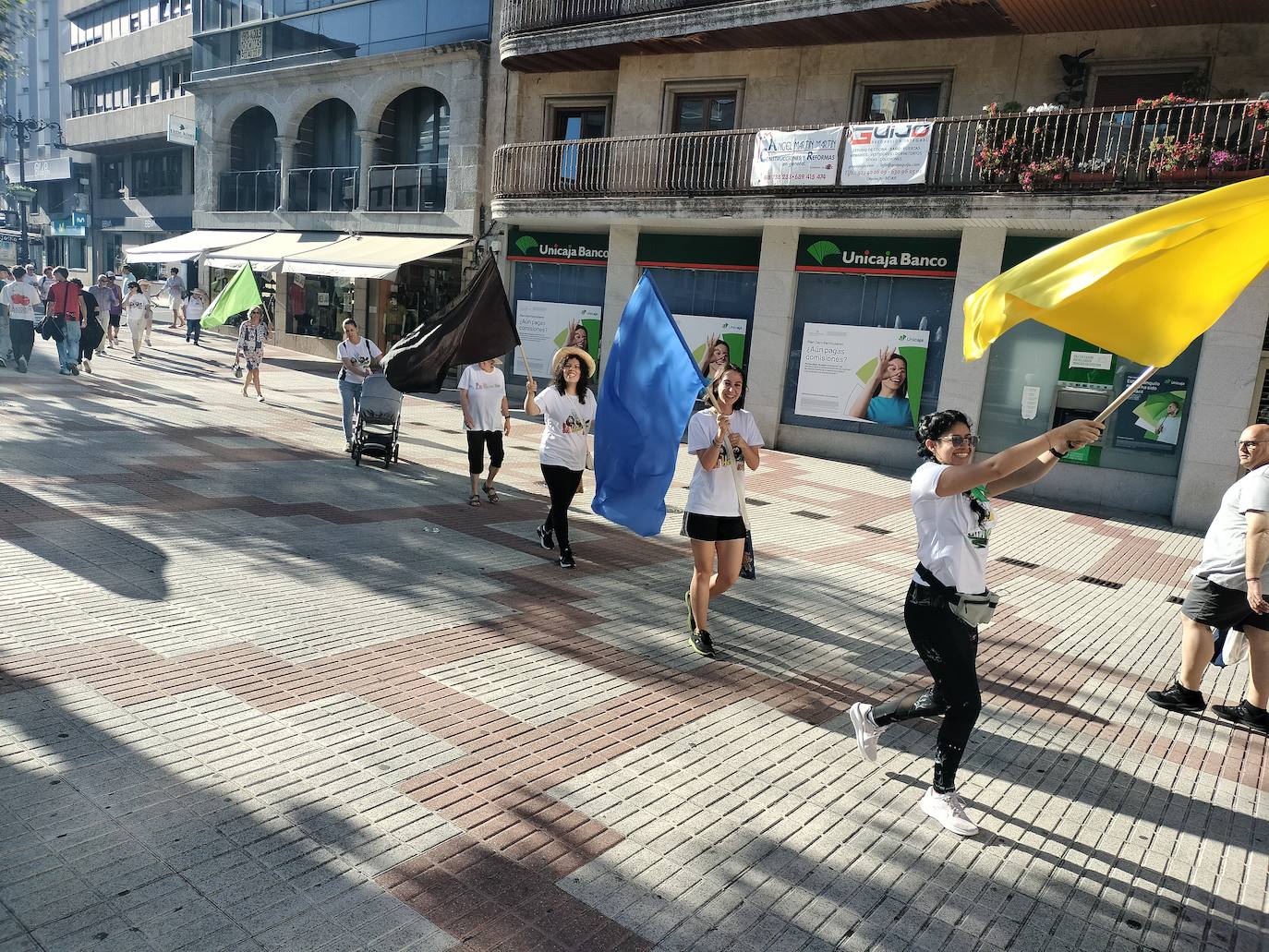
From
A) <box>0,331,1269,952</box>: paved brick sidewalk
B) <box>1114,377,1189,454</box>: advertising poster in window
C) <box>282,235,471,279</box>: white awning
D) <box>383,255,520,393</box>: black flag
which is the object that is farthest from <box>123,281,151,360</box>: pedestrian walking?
<box>1114,377,1189,454</box>: advertising poster in window

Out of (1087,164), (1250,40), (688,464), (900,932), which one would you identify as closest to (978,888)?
(900,932)

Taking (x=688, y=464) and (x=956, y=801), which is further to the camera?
(x=688, y=464)

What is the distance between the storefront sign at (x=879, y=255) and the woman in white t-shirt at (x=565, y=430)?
9486 millimetres

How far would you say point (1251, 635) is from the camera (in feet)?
17.9

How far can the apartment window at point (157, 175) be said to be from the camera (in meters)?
35.4

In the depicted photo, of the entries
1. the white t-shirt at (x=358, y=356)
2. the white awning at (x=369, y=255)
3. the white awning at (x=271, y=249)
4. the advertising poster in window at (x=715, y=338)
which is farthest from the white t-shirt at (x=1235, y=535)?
the white awning at (x=271, y=249)

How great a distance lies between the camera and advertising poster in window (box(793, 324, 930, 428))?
1570 centimetres

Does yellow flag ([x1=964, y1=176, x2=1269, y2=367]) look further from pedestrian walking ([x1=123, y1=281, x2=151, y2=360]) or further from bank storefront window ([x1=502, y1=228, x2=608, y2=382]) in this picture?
pedestrian walking ([x1=123, y1=281, x2=151, y2=360])

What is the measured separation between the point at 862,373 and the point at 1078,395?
3.52 m

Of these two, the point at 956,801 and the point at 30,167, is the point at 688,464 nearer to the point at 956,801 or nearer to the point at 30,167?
the point at 956,801

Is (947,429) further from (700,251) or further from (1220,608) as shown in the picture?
(700,251)

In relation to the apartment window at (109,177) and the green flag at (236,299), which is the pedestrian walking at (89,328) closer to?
the green flag at (236,299)

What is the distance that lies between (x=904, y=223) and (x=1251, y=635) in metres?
10.7

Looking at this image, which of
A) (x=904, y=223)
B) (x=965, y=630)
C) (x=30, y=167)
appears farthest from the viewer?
(x=30, y=167)
